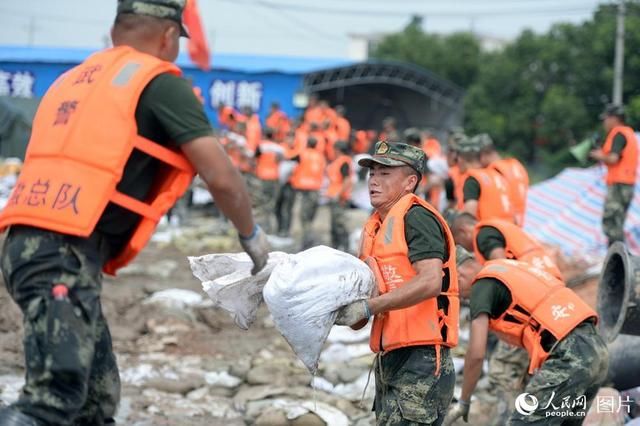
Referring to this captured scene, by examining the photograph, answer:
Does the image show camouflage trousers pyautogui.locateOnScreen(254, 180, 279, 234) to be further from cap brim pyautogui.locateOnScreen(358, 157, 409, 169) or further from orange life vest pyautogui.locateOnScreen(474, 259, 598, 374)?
cap brim pyautogui.locateOnScreen(358, 157, 409, 169)

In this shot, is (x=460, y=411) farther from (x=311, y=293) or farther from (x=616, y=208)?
(x=616, y=208)

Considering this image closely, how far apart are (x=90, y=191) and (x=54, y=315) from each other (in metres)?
0.45

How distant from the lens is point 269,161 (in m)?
16.8

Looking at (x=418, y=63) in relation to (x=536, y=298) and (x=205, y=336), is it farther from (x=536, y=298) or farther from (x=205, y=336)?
(x=536, y=298)

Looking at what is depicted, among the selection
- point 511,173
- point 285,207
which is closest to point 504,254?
point 511,173

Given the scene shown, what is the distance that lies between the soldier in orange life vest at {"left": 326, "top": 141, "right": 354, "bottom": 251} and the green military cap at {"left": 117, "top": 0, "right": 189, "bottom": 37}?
36.3ft

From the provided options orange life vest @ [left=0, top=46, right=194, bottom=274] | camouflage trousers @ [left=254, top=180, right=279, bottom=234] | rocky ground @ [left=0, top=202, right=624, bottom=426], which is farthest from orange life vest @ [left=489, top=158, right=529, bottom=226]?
camouflage trousers @ [left=254, top=180, right=279, bottom=234]

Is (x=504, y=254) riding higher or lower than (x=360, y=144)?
higher

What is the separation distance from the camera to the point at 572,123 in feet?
92.4

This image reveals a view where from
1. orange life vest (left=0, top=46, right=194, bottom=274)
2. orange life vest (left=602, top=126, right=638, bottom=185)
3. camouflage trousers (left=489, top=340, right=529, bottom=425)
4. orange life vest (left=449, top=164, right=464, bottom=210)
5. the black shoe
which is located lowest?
camouflage trousers (left=489, top=340, right=529, bottom=425)

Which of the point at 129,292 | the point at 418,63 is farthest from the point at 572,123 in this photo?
the point at 129,292

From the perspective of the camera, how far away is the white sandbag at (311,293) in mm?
3750

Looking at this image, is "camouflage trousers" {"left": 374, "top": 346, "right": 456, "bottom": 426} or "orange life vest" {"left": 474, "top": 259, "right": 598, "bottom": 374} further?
"orange life vest" {"left": 474, "top": 259, "right": 598, "bottom": 374}

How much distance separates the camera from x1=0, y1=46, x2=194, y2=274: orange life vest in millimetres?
3143
